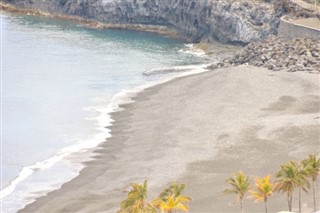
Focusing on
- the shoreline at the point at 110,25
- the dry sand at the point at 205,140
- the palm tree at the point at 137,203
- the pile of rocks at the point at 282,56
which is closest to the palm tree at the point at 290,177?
the dry sand at the point at 205,140

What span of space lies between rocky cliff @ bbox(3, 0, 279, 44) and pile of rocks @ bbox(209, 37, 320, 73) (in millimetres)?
28198

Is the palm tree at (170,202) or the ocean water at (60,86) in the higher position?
the palm tree at (170,202)

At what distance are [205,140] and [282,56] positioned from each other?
43.2 metres

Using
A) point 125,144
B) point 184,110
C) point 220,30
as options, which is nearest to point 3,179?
point 125,144

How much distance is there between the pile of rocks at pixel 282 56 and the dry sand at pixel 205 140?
5.82 metres

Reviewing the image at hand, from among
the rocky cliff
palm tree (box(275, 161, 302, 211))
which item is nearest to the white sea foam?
palm tree (box(275, 161, 302, 211))

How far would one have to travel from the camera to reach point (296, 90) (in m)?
89.6

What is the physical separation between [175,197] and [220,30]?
11759 centimetres

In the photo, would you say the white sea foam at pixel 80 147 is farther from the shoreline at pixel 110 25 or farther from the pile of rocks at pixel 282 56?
the shoreline at pixel 110 25

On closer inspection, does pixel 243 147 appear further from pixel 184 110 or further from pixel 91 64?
pixel 91 64

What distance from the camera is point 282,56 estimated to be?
110438mm

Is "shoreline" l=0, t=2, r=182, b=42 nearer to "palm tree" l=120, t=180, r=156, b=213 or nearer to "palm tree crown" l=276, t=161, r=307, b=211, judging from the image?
"palm tree crown" l=276, t=161, r=307, b=211

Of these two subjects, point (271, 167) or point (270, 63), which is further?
point (270, 63)

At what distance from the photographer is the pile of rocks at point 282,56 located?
104188 millimetres
